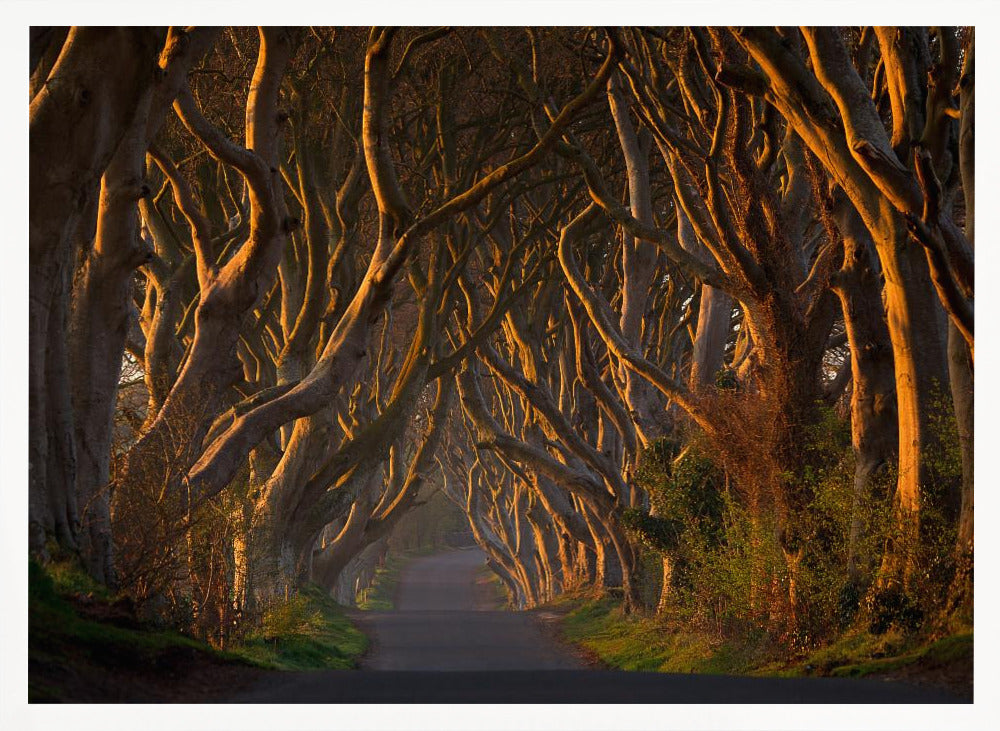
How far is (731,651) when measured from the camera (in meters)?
12.8

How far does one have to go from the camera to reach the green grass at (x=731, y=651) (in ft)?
30.8

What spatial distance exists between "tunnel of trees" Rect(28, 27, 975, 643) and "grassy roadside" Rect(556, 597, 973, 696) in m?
0.32

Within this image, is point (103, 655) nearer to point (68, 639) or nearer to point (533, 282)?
point (68, 639)

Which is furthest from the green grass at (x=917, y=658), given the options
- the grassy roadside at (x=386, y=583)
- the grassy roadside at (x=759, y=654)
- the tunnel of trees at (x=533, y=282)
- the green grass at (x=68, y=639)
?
the grassy roadside at (x=386, y=583)

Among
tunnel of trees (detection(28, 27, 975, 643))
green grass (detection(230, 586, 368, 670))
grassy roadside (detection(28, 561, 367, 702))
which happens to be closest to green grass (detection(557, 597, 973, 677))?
tunnel of trees (detection(28, 27, 975, 643))

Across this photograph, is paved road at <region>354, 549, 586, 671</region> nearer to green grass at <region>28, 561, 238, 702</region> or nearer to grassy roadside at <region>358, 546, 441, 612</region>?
grassy roadside at <region>358, 546, 441, 612</region>

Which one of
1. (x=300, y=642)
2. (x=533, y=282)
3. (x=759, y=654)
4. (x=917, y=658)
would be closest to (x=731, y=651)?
(x=759, y=654)

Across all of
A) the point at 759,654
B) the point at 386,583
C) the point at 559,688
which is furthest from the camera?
the point at 386,583

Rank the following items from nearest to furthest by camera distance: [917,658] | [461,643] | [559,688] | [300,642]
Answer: [559,688], [917,658], [300,642], [461,643]

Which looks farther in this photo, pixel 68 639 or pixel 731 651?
pixel 731 651

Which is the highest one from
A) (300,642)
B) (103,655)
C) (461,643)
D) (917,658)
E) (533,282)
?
(533,282)

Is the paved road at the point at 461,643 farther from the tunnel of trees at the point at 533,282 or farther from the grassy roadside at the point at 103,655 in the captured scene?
the grassy roadside at the point at 103,655

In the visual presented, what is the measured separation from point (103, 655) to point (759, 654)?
667 centimetres

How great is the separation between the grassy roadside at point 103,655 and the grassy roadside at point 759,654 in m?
4.66
